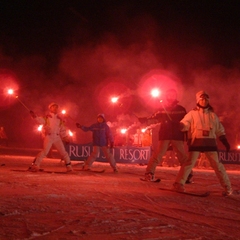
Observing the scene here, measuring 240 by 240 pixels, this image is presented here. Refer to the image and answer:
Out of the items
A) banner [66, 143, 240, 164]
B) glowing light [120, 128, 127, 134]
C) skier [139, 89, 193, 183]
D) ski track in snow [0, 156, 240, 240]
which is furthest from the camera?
glowing light [120, 128, 127, 134]

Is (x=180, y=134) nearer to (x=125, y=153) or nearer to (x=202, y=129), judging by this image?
(x=202, y=129)

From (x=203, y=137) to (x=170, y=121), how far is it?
156 cm

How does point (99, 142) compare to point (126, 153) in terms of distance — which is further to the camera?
point (126, 153)

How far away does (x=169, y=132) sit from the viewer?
7.90 metres

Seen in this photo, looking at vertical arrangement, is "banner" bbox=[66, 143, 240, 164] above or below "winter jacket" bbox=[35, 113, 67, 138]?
below

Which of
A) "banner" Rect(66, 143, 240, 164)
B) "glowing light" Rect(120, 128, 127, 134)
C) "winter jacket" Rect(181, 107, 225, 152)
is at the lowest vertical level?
"banner" Rect(66, 143, 240, 164)

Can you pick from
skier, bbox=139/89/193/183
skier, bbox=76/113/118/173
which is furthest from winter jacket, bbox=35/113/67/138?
skier, bbox=139/89/193/183

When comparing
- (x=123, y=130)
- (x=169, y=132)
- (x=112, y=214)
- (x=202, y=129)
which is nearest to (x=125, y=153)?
(x=123, y=130)

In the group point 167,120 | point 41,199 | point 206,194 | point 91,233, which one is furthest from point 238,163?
point 91,233

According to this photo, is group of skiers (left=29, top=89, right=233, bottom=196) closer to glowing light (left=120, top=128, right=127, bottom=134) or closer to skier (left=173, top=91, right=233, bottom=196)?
skier (left=173, top=91, right=233, bottom=196)

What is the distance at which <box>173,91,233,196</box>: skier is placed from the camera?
6.55 m

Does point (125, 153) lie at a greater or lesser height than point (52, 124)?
lesser

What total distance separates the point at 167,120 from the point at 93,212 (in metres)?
4.02

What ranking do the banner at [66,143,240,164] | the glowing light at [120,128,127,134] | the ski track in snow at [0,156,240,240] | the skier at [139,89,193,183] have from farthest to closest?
the glowing light at [120,128,127,134]
the banner at [66,143,240,164]
the skier at [139,89,193,183]
the ski track in snow at [0,156,240,240]
